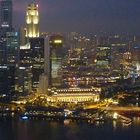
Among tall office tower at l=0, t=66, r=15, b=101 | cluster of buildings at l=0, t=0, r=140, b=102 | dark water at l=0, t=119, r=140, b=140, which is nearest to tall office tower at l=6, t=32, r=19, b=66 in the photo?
cluster of buildings at l=0, t=0, r=140, b=102

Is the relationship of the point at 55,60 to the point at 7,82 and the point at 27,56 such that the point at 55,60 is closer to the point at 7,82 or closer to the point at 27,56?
the point at 27,56

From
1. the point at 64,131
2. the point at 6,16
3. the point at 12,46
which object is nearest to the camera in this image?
the point at 64,131

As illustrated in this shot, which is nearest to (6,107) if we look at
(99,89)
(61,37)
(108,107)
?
(108,107)

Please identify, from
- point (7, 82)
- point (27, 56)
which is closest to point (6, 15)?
point (27, 56)

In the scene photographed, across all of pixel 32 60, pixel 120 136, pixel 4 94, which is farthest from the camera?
pixel 32 60

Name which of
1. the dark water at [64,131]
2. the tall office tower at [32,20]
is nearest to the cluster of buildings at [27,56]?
the tall office tower at [32,20]

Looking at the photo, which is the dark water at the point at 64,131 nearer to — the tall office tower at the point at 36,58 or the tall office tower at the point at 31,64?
the tall office tower at the point at 31,64

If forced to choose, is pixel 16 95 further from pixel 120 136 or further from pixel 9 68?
pixel 120 136
